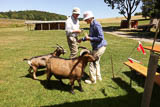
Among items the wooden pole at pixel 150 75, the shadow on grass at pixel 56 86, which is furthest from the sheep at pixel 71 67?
the wooden pole at pixel 150 75

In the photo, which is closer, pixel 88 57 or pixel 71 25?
pixel 88 57

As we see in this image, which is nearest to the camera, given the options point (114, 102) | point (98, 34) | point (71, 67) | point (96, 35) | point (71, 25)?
point (114, 102)

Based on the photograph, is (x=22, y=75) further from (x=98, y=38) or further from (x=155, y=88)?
(x=155, y=88)

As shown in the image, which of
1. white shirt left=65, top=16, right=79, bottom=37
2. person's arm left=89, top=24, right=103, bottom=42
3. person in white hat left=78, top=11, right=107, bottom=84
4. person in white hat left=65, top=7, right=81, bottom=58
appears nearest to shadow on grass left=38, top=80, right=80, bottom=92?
person in white hat left=78, top=11, right=107, bottom=84

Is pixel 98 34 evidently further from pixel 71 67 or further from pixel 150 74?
pixel 150 74

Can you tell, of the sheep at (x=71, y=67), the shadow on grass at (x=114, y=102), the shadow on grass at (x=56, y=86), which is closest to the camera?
the shadow on grass at (x=114, y=102)

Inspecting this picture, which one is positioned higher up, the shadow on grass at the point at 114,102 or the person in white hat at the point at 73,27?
the person in white hat at the point at 73,27

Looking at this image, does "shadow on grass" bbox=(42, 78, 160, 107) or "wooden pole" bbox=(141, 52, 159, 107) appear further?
"shadow on grass" bbox=(42, 78, 160, 107)

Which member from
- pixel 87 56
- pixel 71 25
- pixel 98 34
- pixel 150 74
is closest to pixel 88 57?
pixel 87 56

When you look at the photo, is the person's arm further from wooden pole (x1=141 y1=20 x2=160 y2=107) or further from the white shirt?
wooden pole (x1=141 y1=20 x2=160 y2=107)

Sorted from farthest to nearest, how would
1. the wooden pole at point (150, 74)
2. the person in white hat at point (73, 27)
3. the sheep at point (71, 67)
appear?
the person in white hat at point (73, 27) < the sheep at point (71, 67) < the wooden pole at point (150, 74)

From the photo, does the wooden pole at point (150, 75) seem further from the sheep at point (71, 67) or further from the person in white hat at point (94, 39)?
the person in white hat at point (94, 39)

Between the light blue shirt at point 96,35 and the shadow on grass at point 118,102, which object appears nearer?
the shadow on grass at point 118,102

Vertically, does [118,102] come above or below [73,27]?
below
